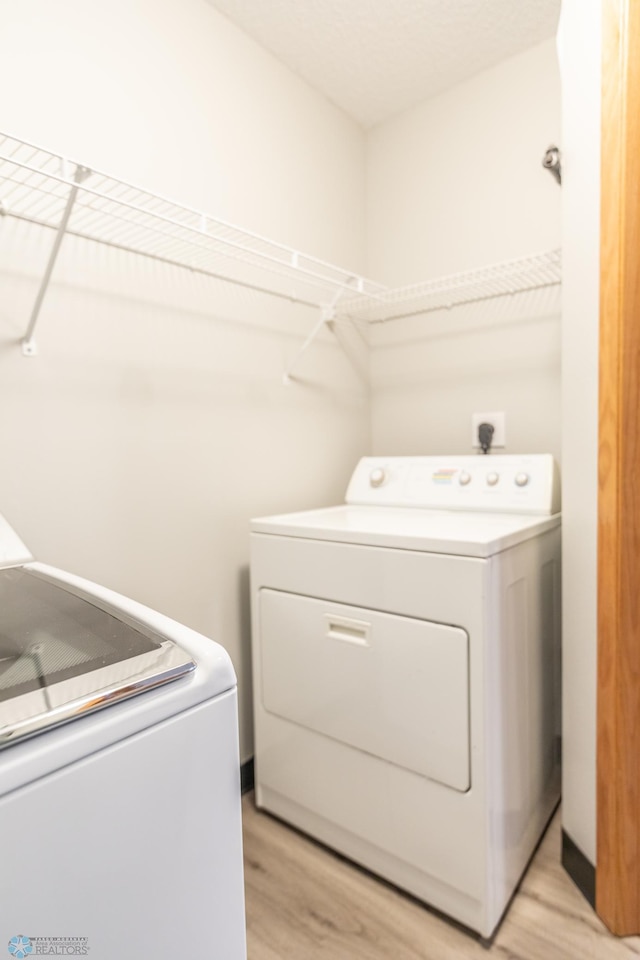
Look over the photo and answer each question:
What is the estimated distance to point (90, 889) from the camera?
1.78 ft

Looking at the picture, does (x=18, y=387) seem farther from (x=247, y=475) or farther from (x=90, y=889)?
(x=90, y=889)

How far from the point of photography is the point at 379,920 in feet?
4.11

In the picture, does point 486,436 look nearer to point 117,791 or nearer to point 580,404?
point 580,404

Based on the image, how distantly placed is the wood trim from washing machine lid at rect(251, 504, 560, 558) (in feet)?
0.76

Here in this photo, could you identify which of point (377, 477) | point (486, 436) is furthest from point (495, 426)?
point (377, 477)

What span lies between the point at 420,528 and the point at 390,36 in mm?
1601

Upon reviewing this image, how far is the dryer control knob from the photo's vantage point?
1926 millimetres

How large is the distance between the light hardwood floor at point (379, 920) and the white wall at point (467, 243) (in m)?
1.28

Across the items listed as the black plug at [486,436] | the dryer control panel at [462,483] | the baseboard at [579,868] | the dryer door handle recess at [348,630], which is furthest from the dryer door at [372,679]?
the black plug at [486,436]

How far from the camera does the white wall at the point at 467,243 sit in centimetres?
179

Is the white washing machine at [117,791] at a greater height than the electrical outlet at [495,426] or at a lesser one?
lesser

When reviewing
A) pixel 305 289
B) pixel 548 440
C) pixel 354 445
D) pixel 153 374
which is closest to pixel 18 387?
pixel 153 374

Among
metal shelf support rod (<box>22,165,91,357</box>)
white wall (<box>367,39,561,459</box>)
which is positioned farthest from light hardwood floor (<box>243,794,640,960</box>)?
metal shelf support rod (<box>22,165,91,357</box>)

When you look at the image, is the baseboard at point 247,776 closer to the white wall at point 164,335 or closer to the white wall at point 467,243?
the white wall at point 164,335
